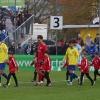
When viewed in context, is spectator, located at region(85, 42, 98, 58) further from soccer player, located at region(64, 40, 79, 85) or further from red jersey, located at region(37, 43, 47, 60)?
red jersey, located at region(37, 43, 47, 60)

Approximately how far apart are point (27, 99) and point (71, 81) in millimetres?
6827

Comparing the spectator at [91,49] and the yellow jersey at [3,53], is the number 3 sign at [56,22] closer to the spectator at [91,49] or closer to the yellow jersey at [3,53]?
the spectator at [91,49]

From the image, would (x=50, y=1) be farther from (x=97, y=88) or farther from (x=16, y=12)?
(x=97, y=88)

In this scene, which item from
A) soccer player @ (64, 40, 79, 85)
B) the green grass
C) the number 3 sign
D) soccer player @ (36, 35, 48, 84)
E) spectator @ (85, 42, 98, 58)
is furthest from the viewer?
spectator @ (85, 42, 98, 58)

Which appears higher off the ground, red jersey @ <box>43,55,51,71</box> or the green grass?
red jersey @ <box>43,55,51,71</box>

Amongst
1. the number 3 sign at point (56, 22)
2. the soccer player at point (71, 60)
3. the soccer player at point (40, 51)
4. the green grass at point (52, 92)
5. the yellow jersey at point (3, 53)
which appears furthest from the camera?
the number 3 sign at point (56, 22)

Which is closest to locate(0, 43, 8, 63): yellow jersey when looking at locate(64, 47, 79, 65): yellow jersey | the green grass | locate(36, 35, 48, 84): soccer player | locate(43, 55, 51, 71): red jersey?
the green grass

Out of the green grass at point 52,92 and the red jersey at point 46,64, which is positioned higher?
the red jersey at point 46,64

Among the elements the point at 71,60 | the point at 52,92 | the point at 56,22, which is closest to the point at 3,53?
the point at 71,60

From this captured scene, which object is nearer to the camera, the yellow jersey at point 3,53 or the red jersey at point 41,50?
the red jersey at point 41,50

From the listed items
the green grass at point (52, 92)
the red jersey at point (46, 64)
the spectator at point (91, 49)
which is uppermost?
the red jersey at point (46, 64)

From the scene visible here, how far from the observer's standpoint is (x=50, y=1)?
6581 centimetres

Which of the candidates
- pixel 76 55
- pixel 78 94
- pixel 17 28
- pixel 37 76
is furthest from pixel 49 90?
pixel 17 28

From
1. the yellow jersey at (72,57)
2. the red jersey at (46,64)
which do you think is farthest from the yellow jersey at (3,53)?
the yellow jersey at (72,57)
